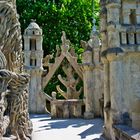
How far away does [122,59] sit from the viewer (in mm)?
10633

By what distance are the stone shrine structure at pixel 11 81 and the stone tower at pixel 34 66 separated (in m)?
14.4

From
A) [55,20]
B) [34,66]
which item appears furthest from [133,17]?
[55,20]

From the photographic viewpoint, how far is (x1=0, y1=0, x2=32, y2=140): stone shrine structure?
20.2 ft

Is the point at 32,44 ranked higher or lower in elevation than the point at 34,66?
higher

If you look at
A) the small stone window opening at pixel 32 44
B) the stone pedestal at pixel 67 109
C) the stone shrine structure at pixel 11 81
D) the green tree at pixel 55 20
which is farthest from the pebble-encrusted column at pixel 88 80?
the stone shrine structure at pixel 11 81

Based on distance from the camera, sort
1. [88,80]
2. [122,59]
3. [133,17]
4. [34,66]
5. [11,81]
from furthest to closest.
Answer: [34,66] < [88,80] < [133,17] < [122,59] < [11,81]

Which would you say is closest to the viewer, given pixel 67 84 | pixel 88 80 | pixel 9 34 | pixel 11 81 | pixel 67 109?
pixel 11 81

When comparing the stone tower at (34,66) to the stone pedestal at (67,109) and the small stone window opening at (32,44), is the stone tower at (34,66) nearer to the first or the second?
the small stone window opening at (32,44)

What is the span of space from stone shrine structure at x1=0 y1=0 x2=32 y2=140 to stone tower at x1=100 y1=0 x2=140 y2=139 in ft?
11.9

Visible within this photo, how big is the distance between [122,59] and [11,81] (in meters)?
4.99

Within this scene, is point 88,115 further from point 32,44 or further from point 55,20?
point 55,20

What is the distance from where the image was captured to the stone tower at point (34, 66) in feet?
73.1

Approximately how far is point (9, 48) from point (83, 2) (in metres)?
22.9

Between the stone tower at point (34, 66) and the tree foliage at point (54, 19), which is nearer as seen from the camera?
the stone tower at point (34, 66)
